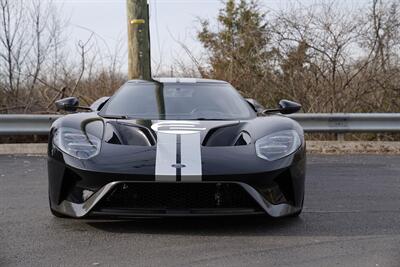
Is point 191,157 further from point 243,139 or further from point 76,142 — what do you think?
point 76,142

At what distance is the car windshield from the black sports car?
32 centimetres

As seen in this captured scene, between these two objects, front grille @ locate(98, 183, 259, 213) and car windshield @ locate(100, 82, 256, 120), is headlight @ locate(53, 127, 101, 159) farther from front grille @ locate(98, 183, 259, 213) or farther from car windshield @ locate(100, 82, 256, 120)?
car windshield @ locate(100, 82, 256, 120)

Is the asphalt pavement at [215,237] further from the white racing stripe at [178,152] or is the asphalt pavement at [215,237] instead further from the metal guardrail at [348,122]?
the metal guardrail at [348,122]

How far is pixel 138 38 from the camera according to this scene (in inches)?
300

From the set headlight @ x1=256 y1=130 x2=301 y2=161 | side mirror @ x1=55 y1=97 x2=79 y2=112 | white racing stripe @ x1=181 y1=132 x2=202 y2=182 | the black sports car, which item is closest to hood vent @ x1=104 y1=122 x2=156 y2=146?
the black sports car

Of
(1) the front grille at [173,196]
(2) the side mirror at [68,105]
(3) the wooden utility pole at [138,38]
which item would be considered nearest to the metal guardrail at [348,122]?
(3) the wooden utility pole at [138,38]

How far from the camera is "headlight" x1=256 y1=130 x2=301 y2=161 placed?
3482 mm

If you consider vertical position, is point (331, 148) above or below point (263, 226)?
below

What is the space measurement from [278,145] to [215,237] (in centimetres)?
78

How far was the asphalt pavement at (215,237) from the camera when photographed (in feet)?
9.46

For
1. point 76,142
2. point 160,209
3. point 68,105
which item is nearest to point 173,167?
point 160,209

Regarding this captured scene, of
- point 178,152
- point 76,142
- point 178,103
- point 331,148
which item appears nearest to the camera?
point 178,152

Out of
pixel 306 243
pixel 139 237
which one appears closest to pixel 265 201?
pixel 306 243

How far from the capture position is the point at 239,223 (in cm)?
365
